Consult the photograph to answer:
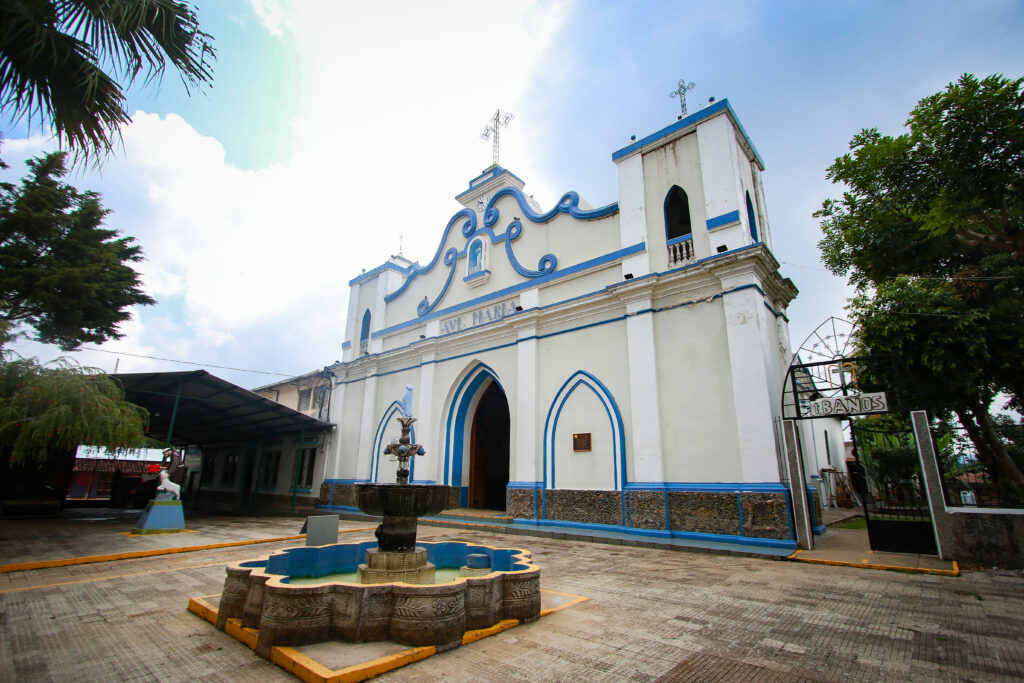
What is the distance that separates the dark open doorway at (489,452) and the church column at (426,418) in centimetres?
117

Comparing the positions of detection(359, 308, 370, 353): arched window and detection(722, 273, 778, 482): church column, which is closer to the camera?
detection(722, 273, 778, 482): church column

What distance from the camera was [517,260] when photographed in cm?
1324

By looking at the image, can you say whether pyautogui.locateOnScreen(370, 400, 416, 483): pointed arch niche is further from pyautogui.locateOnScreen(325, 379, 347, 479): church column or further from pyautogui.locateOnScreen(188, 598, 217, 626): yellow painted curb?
pyautogui.locateOnScreen(188, 598, 217, 626): yellow painted curb

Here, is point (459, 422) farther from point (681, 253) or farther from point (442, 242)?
point (681, 253)

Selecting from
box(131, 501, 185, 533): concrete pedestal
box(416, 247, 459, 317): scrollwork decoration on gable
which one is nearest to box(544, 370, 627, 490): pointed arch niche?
box(416, 247, 459, 317): scrollwork decoration on gable

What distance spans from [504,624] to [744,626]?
79.9 inches

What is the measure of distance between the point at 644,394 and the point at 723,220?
150 inches

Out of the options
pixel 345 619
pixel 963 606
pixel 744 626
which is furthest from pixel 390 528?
pixel 963 606

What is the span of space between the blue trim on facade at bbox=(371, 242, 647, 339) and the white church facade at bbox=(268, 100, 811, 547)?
0.05 metres

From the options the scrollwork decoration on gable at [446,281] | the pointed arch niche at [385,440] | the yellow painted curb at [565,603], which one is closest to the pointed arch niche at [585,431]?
the yellow painted curb at [565,603]

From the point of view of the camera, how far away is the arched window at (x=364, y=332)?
704 inches

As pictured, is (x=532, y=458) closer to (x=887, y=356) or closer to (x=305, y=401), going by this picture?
(x=887, y=356)

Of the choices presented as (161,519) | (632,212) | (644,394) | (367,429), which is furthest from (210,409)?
(632,212)

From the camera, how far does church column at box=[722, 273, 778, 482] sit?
26.4 ft
